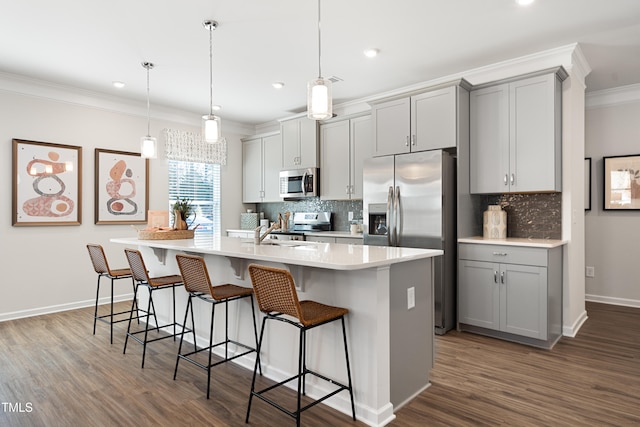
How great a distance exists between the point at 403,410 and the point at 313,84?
81.1 inches

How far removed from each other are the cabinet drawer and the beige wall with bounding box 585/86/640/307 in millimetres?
2223

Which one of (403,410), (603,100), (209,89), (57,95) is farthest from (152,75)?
(603,100)

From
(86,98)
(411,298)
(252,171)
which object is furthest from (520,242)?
(86,98)

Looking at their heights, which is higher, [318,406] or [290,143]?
[290,143]

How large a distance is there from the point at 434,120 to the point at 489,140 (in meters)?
0.58

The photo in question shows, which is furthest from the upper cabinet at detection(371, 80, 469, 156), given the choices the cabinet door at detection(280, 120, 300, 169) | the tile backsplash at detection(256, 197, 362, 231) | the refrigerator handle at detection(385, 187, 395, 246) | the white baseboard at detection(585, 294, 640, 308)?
the white baseboard at detection(585, 294, 640, 308)

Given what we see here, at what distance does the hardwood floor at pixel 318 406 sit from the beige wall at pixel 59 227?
0.91m

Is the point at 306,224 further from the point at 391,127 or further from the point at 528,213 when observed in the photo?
the point at 528,213

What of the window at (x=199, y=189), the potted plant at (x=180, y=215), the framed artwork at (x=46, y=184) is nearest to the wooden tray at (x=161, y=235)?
the potted plant at (x=180, y=215)

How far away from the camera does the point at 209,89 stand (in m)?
4.89

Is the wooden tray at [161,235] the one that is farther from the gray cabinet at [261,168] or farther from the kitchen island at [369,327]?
the gray cabinet at [261,168]

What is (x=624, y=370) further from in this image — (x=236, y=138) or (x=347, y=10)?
(x=236, y=138)

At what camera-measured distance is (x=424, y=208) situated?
3869mm

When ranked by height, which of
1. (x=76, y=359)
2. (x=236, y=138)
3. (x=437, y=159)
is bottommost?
(x=76, y=359)
